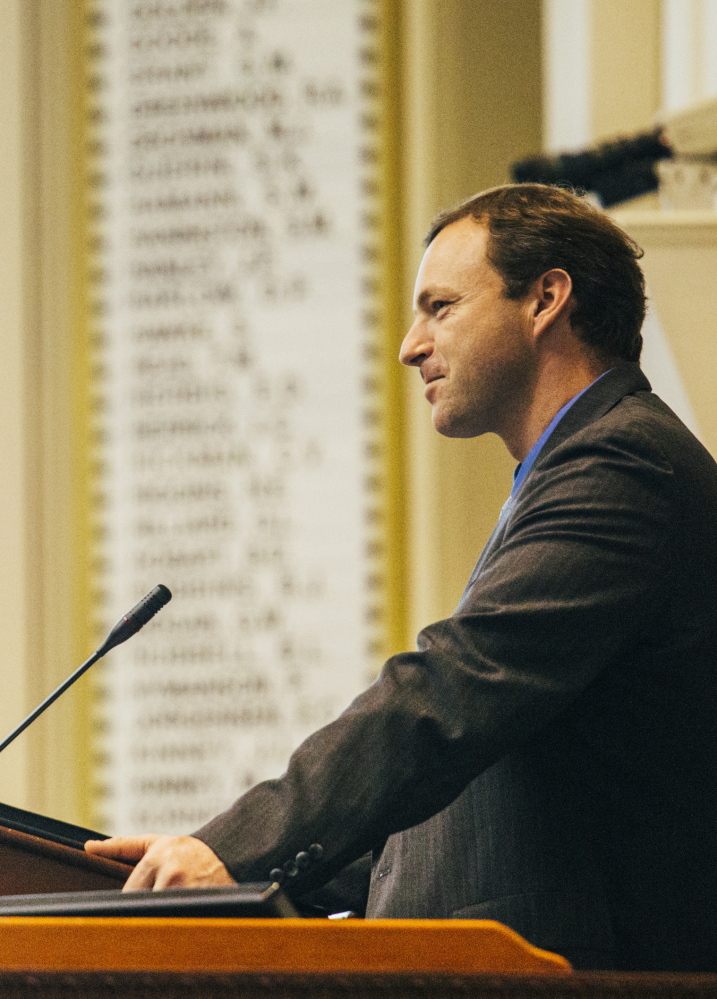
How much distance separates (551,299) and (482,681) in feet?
2.23

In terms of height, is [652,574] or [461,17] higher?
[461,17]

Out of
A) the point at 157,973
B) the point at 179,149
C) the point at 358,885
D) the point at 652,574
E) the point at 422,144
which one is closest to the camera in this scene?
the point at 157,973

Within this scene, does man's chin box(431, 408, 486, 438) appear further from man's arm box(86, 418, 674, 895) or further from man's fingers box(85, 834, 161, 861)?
man's fingers box(85, 834, 161, 861)

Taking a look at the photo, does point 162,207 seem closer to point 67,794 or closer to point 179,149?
point 179,149

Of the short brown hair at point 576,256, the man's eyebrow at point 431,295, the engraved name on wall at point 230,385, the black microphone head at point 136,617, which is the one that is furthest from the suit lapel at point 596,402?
the engraved name on wall at point 230,385

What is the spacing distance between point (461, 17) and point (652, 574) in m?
2.77

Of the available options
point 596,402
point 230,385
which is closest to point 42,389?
point 230,385

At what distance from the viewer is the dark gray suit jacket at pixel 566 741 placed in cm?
119

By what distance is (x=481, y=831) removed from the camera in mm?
1367

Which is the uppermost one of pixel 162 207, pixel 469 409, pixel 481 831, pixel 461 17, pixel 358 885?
pixel 461 17

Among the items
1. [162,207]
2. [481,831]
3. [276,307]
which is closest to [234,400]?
[276,307]

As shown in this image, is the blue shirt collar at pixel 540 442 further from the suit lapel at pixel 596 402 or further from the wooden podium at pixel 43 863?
the wooden podium at pixel 43 863

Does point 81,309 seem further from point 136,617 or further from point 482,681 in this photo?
point 482,681

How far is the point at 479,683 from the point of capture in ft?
3.95
